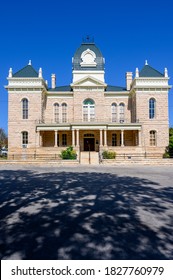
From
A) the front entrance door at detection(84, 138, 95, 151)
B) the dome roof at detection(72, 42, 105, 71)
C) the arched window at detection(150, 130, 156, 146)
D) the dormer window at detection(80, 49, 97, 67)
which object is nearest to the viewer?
the arched window at detection(150, 130, 156, 146)

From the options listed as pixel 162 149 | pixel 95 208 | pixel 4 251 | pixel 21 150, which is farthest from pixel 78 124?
pixel 4 251

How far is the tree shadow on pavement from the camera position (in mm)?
3801

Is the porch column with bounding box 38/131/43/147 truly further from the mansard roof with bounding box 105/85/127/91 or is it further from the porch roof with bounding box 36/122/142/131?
the mansard roof with bounding box 105/85/127/91

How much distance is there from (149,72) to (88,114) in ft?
39.4

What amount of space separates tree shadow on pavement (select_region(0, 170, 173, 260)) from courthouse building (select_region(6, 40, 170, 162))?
2294 cm

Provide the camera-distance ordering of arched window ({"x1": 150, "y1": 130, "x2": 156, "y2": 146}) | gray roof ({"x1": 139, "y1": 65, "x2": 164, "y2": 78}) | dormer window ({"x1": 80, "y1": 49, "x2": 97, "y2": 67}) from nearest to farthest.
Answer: arched window ({"x1": 150, "y1": 130, "x2": 156, "y2": 146}) < gray roof ({"x1": 139, "y1": 65, "x2": 164, "y2": 78}) < dormer window ({"x1": 80, "y1": 49, "x2": 97, "y2": 67})

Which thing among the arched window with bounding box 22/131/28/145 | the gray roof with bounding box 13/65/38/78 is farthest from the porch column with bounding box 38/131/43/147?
the gray roof with bounding box 13/65/38/78

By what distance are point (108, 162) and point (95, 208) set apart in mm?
16643

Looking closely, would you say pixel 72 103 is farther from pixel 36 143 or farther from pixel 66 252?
pixel 66 252

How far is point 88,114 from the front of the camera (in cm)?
3547

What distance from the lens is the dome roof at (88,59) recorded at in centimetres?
3803

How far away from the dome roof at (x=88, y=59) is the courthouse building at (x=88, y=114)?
2.34m

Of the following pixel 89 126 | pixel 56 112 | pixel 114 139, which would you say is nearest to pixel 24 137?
pixel 56 112

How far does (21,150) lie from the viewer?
3259 cm
